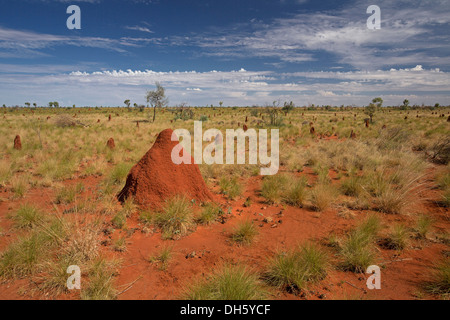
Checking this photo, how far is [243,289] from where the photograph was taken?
267 centimetres

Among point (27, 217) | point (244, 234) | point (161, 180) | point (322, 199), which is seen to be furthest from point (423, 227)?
point (27, 217)

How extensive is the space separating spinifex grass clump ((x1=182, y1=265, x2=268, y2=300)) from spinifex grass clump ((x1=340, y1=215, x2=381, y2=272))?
1514 mm

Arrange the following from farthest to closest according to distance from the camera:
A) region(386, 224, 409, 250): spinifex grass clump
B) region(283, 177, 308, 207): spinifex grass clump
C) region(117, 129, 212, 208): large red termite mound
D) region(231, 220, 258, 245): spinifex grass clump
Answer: region(283, 177, 308, 207): spinifex grass clump, region(117, 129, 212, 208): large red termite mound, region(231, 220, 258, 245): spinifex grass clump, region(386, 224, 409, 250): spinifex grass clump

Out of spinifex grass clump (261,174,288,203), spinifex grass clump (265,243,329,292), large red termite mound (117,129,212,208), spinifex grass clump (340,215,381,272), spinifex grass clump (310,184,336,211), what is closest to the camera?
spinifex grass clump (265,243,329,292)

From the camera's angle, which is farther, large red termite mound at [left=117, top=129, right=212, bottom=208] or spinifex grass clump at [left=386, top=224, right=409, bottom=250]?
large red termite mound at [left=117, top=129, right=212, bottom=208]

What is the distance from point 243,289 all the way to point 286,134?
1597 centimetres

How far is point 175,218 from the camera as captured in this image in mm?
4641

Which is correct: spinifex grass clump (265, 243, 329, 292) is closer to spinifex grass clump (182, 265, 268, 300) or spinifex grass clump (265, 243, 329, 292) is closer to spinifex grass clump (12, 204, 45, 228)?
spinifex grass clump (182, 265, 268, 300)

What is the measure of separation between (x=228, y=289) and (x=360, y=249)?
2.29 meters

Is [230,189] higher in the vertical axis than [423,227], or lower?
higher

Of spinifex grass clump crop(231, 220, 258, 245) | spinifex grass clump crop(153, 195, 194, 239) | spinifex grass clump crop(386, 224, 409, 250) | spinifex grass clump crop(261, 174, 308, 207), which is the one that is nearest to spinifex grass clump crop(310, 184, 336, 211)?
spinifex grass clump crop(261, 174, 308, 207)

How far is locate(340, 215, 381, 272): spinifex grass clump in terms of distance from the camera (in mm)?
3455
